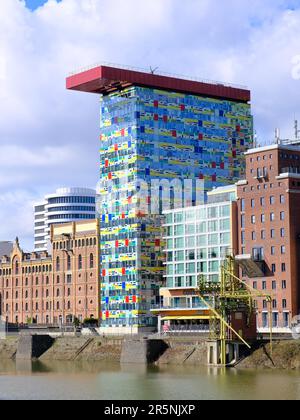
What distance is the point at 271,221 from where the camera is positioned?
160125mm

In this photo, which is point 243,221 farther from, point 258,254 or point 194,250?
point 194,250

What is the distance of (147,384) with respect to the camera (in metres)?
111

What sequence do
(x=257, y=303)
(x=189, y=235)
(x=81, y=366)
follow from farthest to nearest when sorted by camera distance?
(x=189, y=235)
(x=257, y=303)
(x=81, y=366)

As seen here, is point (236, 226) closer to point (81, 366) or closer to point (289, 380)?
point (81, 366)

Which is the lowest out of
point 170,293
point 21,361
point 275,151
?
point 21,361

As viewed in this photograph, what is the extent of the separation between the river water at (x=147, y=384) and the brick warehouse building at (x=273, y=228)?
1071 inches

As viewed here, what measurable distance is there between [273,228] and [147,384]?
54.7 meters

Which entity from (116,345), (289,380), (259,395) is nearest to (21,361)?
(116,345)

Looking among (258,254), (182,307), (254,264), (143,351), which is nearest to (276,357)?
(143,351)

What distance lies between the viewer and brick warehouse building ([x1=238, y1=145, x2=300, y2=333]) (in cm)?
15712

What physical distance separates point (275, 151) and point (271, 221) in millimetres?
11060

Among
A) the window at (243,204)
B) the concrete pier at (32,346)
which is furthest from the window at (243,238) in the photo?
the concrete pier at (32,346)

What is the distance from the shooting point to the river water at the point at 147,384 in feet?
323

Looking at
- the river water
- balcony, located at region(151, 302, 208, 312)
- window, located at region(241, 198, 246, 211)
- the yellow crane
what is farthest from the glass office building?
the river water
